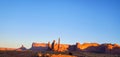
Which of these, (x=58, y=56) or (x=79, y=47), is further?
(x=79, y=47)

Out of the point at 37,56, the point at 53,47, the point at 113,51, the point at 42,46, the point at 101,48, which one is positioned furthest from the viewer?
the point at 42,46

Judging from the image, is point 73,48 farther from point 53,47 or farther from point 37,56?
point 37,56

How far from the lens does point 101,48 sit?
104875 mm

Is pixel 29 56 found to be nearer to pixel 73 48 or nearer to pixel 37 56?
pixel 37 56

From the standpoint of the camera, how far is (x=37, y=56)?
43.8 meters

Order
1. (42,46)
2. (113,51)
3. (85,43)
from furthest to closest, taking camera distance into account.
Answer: (42,46) → (85,43) → (113,51)

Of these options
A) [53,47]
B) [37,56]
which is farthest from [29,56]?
[53,47]

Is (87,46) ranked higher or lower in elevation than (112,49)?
higher

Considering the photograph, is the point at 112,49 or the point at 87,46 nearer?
the point at 112,49

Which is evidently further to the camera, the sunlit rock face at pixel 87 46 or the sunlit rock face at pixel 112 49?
the sunlit rock face at pixel 87 46

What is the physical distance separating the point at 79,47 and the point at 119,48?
1907 cm

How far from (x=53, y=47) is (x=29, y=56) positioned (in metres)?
30.2

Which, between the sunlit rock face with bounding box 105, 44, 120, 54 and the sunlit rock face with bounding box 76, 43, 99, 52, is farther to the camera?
the sunlit rock face with bounding box 76, 43, 99, 52

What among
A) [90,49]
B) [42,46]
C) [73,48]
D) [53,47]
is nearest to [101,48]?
[90,49]
